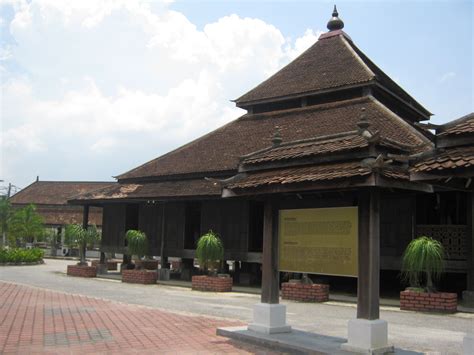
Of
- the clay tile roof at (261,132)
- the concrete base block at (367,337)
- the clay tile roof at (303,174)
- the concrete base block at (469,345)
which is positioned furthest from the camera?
the clay tile roof at (261,132)

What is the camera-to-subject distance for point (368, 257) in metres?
7.29

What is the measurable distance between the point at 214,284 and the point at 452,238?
296 inches

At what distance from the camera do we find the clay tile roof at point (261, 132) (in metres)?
18.0

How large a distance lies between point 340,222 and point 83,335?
4.60m

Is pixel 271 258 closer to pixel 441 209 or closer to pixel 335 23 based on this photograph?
pixel 441 209

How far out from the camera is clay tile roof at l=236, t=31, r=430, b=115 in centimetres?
2134

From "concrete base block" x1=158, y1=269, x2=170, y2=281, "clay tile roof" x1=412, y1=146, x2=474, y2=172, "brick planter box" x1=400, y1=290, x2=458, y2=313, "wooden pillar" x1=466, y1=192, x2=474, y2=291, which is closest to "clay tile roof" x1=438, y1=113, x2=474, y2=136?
"clay tile roof" x1=412, y1=146, x2=474, y2=172

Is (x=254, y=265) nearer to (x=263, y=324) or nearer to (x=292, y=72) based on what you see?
(x=292, y=72)

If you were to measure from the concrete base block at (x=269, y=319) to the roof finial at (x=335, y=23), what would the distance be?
20.5 m

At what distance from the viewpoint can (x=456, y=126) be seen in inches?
253

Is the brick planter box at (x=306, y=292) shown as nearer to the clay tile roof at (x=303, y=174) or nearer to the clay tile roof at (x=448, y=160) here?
the clay tile roof at (x=303, y=174)

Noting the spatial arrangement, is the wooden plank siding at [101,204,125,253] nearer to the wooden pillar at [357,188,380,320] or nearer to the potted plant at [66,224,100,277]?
the potted plant at [66,224,100,277]

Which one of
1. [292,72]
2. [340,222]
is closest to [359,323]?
[340,222]

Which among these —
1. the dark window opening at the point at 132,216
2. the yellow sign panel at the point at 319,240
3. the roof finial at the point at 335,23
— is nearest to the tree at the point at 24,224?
the dark window opening at the point at 132,216
